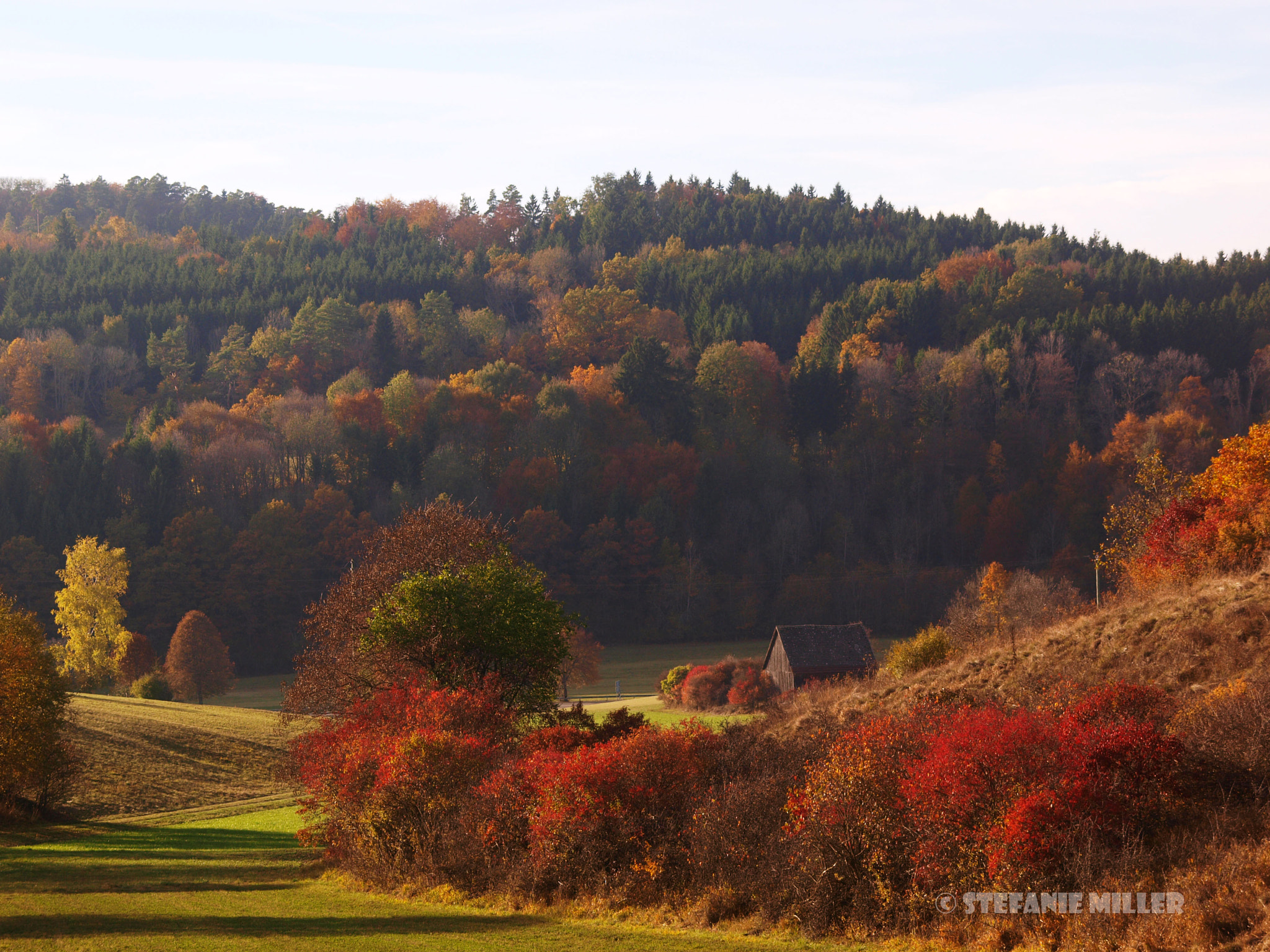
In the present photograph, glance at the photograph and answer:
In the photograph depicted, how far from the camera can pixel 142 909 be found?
18859 millimetres

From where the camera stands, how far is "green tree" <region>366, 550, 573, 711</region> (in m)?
28.3

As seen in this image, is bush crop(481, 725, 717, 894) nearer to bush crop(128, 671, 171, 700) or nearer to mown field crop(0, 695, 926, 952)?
mown field crop(0, 695, 926, 952)

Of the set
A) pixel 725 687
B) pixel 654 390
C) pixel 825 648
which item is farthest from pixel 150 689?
pixel 654 390

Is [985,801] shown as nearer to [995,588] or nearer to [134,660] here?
[134,660]

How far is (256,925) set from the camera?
57.5 feet

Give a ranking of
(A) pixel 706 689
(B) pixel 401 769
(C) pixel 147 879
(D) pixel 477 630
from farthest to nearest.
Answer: (A) pixel 706 689 < (D) pixel 477 630 < (C) pixel 147 879 < (B) pixel 401 769

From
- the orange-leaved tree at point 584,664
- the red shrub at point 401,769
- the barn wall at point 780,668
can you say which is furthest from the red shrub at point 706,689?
the red shrub at point 401,769

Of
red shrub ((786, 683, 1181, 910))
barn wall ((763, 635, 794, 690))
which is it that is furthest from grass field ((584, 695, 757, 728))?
red shrub ((786, 683, 1181, 910))

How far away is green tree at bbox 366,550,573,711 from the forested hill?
63050 millimetres

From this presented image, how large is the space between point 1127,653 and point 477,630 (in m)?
15.7

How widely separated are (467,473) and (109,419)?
46320 millimetres

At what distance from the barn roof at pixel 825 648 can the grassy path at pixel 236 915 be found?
121ft

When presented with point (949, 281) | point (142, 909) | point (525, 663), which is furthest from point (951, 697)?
point (949, 281)

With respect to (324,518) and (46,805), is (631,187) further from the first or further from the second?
(46,805)
